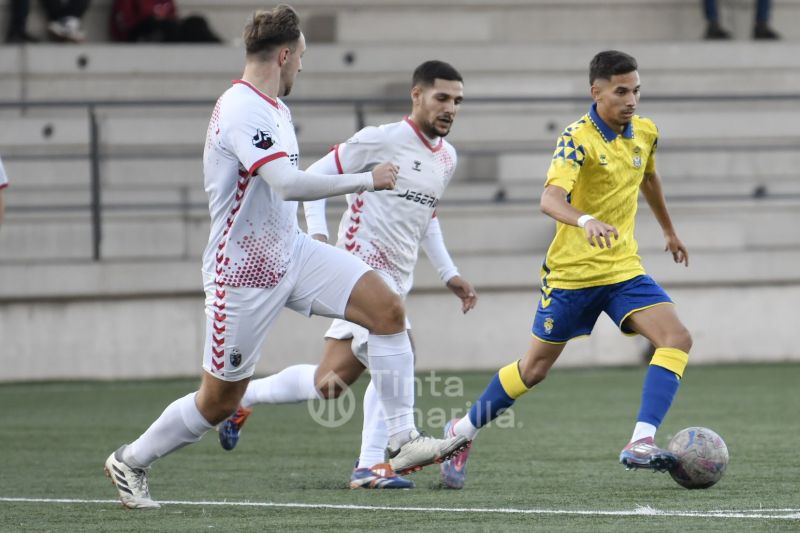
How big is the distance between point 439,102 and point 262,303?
63.6 inches

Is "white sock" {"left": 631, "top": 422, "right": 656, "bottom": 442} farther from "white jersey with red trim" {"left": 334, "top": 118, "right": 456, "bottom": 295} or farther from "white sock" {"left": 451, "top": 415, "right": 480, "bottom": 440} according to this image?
"white jersey with red trim" {"left": 334, "top": 118, "right": 456, "bottom": 295}

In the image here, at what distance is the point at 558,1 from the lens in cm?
1762

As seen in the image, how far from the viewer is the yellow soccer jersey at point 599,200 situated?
22.0 ft

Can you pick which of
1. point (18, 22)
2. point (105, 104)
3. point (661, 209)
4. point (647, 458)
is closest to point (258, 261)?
point (647, 458)

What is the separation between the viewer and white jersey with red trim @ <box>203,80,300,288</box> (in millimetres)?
5730

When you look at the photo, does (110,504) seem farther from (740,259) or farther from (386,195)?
(740,259)

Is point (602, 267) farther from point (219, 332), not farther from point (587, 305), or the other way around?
point (219, 332)

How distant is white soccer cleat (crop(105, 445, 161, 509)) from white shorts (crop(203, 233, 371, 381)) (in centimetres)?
52

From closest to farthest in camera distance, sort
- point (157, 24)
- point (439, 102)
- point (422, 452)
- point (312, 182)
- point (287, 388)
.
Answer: point (312, 182), point (422, 452), point (439, 102), point (287, 388), point (157, 24)

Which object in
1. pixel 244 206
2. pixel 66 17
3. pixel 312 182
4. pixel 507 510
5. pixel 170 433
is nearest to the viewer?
pixel 312 182

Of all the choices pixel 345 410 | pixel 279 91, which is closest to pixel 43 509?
pixel 279 91

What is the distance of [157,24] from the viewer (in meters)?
15.9

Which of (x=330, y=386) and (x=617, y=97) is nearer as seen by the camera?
(x=617, y=97)

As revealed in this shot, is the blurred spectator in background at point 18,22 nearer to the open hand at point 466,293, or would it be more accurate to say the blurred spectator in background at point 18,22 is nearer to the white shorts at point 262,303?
the open hand at point 466,293
